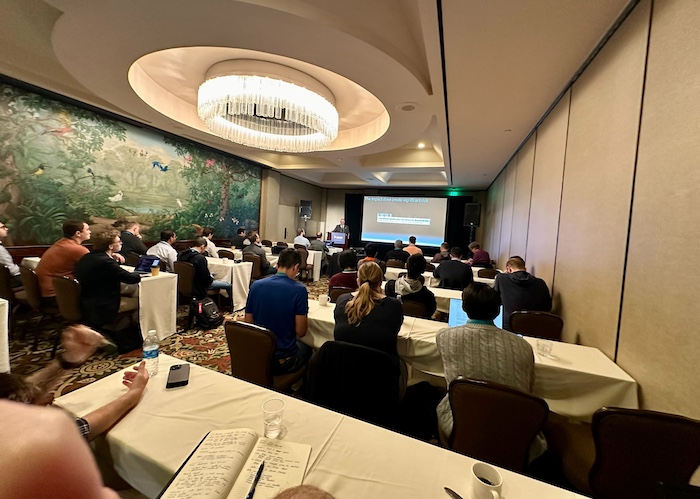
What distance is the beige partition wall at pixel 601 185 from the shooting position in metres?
1.85

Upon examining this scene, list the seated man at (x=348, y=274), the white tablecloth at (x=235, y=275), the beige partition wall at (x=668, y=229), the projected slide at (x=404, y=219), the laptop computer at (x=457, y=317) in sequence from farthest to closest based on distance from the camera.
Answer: the projected slide at (x=404, y=219), the white tablecloth at (x=235, y=275), the seated man at (x=348, y=274), the laptop computer at (x=457, y=317), the beige partition wall at (x=668, y=229)

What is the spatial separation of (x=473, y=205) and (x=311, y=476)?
980cm

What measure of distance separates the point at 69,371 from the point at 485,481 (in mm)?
1604

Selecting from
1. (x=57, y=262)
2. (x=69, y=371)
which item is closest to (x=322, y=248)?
(x=57, y=262)

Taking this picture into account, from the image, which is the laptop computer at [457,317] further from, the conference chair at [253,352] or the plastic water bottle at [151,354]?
the plastic water bottle at [151,354]

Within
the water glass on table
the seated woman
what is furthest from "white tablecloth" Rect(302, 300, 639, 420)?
the water glass on table

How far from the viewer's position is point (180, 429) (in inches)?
40.6

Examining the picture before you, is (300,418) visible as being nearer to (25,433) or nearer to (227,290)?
(25,433)

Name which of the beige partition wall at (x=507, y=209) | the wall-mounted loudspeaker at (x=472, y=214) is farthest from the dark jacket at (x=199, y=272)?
the wall-mounted loudspeaker at (x=472, y=214)

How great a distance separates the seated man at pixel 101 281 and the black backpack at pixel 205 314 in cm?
94

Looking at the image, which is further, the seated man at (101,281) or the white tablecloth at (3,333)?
the seated man at (101,281)

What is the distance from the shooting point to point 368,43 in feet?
8.18

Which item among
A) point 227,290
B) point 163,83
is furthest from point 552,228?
point 163,83

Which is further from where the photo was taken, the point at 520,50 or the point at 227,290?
the point at 227,290
